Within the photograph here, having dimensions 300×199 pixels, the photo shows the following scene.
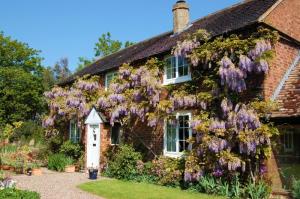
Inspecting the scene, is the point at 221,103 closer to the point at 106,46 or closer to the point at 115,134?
the point at 115,134

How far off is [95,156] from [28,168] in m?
3.39

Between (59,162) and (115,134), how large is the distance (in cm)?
347

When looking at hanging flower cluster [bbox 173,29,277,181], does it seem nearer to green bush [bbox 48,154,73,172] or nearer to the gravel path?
the gravel path

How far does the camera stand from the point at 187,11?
63.5 feet

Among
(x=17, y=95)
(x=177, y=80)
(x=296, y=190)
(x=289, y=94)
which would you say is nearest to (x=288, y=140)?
(x=289, y=94)

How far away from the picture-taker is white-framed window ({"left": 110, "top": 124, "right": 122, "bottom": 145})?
18750mm

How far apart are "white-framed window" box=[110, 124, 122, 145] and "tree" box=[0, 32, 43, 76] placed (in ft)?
97.6

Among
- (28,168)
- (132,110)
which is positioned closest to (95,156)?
(28,168)

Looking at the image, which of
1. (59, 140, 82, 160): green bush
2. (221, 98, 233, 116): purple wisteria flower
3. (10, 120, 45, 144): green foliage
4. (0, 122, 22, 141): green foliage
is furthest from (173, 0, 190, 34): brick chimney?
(10, 120, 45, 144): green foliage

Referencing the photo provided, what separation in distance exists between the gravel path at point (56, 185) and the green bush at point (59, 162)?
5.58ft

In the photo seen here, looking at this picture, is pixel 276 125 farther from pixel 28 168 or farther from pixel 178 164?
pixel 28 168

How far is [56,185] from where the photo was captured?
46.7 feet

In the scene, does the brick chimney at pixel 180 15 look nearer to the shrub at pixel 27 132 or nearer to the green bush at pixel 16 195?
the green bush at pixel 16 195

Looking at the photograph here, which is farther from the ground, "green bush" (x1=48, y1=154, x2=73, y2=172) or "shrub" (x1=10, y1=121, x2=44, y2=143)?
"shrub" (x1=10, y1=121, x2=44, y2=143)
